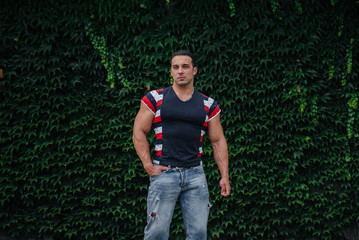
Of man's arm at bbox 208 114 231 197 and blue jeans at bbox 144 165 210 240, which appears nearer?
blue jeans at bbox 144 165 210 240

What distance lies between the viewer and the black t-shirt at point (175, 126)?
2639mm

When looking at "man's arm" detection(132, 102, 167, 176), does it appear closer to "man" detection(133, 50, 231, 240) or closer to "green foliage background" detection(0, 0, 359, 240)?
"man" detection(133, 50, 231, 240)

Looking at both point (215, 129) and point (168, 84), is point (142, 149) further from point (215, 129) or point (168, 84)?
point (168, 84)

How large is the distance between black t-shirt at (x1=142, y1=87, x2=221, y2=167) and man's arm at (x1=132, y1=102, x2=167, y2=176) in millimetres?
64

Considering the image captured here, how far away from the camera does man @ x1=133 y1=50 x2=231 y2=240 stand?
8.45 ft

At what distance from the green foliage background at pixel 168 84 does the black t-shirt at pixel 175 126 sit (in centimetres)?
165

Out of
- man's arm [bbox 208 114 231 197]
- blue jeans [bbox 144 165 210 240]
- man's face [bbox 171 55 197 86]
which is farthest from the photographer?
man's arm [bbox 208 114 231 197]

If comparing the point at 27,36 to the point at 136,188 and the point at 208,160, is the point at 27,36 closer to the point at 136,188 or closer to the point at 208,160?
the point at 136,188

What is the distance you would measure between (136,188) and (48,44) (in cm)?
267

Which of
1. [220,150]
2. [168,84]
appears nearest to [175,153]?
[220,150]

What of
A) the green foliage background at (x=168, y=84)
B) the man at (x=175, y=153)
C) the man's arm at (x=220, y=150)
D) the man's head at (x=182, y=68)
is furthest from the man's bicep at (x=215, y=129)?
the green foliage background at (x=168, y=84)

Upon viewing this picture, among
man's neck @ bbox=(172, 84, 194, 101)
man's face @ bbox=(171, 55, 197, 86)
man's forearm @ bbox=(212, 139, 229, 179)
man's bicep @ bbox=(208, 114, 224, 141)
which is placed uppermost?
man's face @ bbox=(171, 55, 197, 86)

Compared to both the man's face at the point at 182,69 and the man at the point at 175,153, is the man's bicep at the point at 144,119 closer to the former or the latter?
the man at the point at 175,153

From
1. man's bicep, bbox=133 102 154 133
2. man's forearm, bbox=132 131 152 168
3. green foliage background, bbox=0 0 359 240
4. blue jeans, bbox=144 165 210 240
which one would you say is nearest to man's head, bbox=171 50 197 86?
man's bicep, bbox=133 102 154 133
